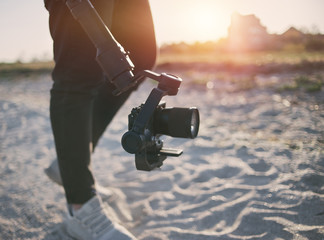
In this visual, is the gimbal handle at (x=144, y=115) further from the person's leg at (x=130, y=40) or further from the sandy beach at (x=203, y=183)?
the sandy beach at (x=203, y=183)

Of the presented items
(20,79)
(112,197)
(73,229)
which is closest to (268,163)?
(112,197)

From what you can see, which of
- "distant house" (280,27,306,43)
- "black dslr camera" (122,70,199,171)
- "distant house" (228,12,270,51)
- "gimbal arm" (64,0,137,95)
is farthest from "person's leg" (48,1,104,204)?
"distant house" (228,12,270,51)

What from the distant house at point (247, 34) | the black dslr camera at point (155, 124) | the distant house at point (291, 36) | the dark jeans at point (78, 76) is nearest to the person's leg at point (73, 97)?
the dark jeans at point (78, 76)

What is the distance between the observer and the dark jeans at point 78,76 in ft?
3.79

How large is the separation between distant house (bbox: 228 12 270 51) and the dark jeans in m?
12.5

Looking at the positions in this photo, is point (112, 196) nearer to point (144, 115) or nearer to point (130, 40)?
point (130, 40)

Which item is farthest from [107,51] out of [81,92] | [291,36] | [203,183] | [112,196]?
[291,36]

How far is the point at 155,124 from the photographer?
1.00 m

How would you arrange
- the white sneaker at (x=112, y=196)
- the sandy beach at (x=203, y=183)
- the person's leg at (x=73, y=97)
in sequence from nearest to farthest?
the person's leg at (x=73, y=97) < the sandy beach at (x=203, y=183) < the white sneaker at (x=112, y=196)

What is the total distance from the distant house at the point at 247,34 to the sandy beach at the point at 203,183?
432 inches

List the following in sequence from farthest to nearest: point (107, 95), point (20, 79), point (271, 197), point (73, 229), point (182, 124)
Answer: point (20, 79) → point (271, 197) → point (107, 95) → point (73, 229) → point (182, 124)

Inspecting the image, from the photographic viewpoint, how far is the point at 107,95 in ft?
5.08

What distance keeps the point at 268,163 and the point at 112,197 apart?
109 centimetres

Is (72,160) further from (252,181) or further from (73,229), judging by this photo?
(252,181)
